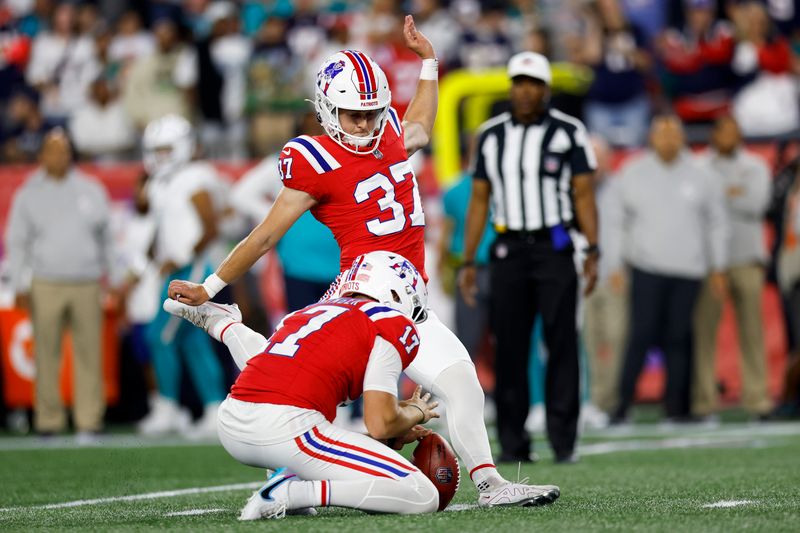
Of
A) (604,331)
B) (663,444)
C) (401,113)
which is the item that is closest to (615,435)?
(663,444)

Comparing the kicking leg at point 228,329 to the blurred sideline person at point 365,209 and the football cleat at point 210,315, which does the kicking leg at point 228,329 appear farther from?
the blurred sideline person at point 365,209

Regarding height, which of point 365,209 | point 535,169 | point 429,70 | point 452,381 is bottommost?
point 452,381

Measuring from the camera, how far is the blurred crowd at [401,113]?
34.3 ft

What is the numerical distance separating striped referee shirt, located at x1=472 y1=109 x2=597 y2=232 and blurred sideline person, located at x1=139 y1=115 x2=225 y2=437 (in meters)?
3.14

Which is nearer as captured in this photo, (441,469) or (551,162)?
(441,469)

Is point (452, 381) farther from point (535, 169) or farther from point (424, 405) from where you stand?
point (535, 169)

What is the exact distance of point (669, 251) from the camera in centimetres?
1046

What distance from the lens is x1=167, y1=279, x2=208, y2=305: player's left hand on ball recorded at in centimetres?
523

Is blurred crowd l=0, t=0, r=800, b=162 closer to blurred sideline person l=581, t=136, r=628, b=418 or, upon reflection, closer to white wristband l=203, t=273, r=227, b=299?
blurred sideline person l=581, t=136, r=628, b=418

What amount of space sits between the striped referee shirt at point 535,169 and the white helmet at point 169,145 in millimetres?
3480

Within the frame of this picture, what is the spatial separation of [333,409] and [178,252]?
5492 millimetres

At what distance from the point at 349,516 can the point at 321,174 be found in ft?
3.88

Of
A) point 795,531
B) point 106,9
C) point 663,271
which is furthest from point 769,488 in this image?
point 106,9

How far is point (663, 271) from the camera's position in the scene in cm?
1045
